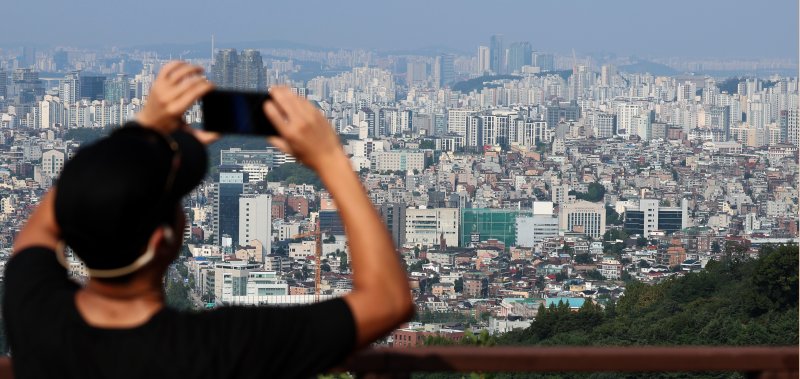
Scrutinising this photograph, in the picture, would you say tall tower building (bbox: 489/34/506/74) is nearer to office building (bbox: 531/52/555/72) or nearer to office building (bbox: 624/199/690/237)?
office building (bbox: 531/52/555/72)

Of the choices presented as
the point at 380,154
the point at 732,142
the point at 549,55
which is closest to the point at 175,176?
the point at 380,154

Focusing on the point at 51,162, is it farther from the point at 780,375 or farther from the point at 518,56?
the point at 780,375

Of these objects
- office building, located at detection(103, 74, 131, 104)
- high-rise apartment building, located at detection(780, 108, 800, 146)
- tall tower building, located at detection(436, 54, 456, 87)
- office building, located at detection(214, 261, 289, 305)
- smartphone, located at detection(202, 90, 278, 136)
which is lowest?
office building, located at detection(214, 261, 289, 305)

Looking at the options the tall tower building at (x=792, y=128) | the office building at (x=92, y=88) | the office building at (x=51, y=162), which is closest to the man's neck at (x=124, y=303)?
the office building at (x=51, y=162)

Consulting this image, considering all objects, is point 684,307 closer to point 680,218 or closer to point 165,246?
point 165,246

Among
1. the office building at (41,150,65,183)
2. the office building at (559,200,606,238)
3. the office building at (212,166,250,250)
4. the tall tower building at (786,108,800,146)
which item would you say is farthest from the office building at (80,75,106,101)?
the office building at (559,200,606,238)

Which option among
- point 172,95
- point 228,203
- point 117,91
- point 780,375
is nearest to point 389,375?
point 780,375

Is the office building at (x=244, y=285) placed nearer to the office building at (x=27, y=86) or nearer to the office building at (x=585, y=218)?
the office building at (x=585, y=218)
